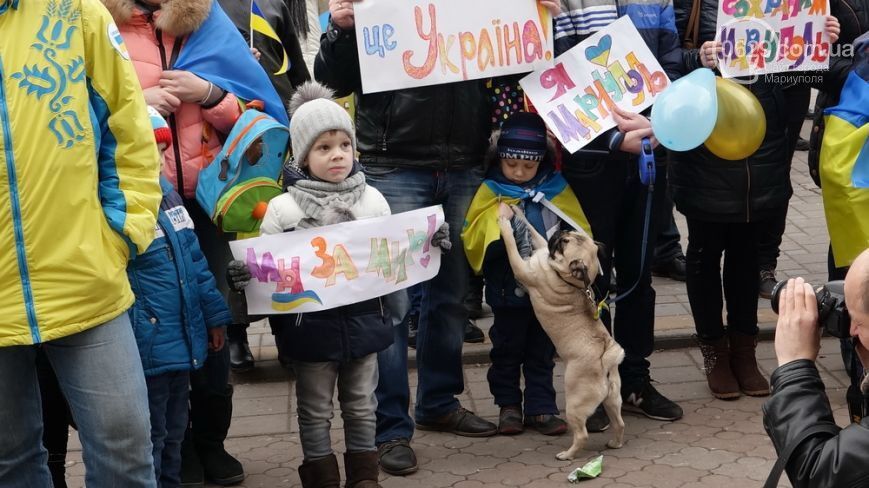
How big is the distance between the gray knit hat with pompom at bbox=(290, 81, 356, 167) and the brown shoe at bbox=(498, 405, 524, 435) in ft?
4.76

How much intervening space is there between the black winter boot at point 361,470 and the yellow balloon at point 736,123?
1916 mm

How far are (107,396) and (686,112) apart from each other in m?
2.38

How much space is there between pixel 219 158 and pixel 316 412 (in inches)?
38.3

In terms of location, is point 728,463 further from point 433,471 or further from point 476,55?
point 476,55

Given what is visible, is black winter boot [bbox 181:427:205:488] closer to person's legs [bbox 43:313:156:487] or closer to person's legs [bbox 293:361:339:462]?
person's legs [bbox 293:361:339:462]

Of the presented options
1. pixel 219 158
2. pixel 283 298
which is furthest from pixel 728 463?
pixel 219 158

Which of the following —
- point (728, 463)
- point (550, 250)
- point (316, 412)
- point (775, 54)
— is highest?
point (775, 54)

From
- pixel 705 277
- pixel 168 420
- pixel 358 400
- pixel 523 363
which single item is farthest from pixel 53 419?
pixel 705 277

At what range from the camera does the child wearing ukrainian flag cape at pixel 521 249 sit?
4965 millimetres

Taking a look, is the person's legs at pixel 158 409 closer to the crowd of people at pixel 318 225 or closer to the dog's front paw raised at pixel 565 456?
the crowd of people at pixel 318 225

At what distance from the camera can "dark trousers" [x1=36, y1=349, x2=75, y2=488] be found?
4.27 metres

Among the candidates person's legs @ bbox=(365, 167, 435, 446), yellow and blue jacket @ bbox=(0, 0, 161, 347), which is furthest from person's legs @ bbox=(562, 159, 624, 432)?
yellow and blue jacket @ bbox=(0, 0, 161, 347)

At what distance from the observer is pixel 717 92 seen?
494 centimetres

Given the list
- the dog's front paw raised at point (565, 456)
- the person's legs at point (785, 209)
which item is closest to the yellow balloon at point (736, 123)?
the person's legs at point (785, 209)
